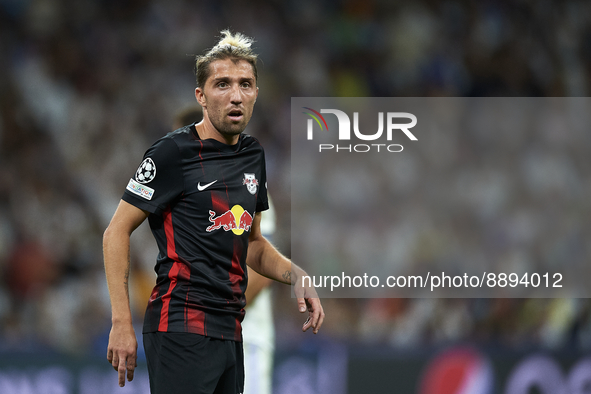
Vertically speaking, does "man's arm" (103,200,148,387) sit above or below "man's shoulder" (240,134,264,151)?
below

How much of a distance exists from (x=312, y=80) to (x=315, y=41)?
518mm

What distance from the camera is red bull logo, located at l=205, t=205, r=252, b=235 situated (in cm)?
261

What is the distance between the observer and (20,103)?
7203 millimetres

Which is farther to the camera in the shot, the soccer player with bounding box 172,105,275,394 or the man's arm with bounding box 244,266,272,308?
the soccer player with bounding box 172,105,275,394

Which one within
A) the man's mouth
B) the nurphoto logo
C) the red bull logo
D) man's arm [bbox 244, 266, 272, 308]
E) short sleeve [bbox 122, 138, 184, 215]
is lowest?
man's arm [bbox 244, 266, 272, 308]

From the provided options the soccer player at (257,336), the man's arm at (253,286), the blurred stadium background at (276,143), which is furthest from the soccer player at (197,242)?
the blurred stadium background at (276,143)

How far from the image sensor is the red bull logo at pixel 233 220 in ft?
8.57

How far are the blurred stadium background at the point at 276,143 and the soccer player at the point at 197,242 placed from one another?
8.49 ft

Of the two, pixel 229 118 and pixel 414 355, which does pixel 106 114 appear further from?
pixel 229 118

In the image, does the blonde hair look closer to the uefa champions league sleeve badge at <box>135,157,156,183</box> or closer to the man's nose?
the man's nose

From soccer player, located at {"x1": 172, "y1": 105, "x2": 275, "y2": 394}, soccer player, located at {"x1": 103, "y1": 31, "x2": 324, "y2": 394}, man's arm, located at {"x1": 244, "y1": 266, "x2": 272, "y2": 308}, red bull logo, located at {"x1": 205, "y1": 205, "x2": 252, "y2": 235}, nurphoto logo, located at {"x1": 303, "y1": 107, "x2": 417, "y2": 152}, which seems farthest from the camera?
nurphoto logo, located at {"x1": 303, "y1": 107, "x2": 417, "y2": 152}

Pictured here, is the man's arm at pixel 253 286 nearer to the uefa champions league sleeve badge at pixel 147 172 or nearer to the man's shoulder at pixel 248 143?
the man's shoulder at pixel 248 143

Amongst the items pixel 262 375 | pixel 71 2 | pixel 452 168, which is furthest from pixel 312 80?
pixel 262 375

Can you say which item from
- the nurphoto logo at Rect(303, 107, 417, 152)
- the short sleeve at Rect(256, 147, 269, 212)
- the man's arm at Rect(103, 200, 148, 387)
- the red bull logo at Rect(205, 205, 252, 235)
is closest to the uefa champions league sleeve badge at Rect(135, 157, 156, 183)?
the man's arm at Rect(103, 200, 148, 387)
